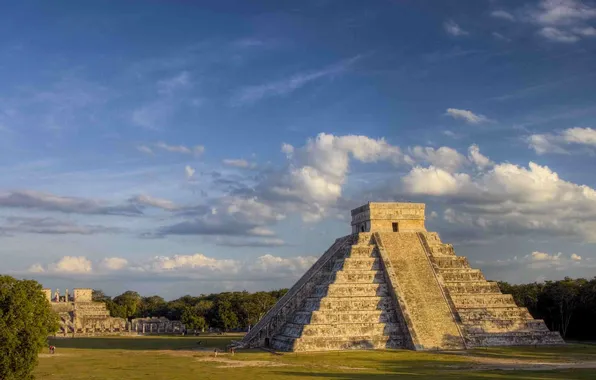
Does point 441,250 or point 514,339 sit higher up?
point 441,250

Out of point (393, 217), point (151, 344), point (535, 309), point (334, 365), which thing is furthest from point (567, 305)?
point (151, 344)

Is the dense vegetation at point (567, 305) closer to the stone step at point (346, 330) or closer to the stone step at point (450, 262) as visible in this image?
the stone step at point (450, 262)

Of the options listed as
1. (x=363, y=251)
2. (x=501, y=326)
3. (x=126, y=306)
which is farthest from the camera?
(x=126, y=306)

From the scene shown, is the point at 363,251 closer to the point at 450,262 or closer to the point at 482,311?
the point at 450,262

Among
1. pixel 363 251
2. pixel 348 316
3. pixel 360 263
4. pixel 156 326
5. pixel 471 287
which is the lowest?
pixel 156 326

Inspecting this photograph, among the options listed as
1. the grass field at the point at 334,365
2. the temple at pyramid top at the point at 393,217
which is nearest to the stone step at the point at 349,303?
the grass field at the point at 334,365

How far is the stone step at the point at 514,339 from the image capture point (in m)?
44.0

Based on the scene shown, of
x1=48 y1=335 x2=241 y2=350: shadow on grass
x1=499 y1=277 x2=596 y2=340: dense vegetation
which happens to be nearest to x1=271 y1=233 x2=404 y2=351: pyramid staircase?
x1=48 y1=335 x2=241 y2=350: shadow on grass

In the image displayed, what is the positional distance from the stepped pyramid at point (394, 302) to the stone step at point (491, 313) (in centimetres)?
7

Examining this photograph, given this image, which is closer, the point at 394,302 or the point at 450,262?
the point at 394,302

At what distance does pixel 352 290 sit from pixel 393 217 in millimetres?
8859

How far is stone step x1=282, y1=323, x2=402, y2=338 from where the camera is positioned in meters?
43.0

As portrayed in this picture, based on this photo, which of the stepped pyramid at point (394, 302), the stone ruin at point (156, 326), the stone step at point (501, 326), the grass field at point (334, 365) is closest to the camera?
the grass field at point (334, 365)

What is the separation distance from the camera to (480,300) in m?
47.1
